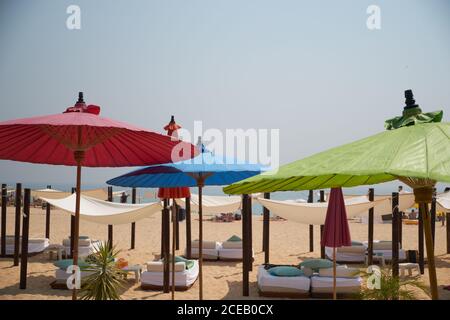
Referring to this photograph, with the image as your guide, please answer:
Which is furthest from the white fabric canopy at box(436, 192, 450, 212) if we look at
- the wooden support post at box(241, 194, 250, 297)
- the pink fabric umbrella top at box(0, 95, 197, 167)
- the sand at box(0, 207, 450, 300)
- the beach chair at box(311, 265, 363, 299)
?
the pink fabric umbrella top at box(0, 95, 197, 167)

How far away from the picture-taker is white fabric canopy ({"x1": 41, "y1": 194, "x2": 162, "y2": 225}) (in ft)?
31.7

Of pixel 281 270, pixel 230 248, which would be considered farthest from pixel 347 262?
pixel 281 270

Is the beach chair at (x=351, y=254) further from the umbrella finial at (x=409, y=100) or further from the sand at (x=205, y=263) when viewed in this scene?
the umbrella finial at (x=409, y=100)

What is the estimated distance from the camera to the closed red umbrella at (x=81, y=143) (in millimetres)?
2588

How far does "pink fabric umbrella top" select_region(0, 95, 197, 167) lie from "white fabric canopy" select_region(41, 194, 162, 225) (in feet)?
19.3

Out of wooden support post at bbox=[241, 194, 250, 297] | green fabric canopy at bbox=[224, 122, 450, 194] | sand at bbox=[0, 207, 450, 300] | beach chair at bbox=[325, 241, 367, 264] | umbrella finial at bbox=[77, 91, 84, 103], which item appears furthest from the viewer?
beach chair at bbox=[325, 241, 367, 264]

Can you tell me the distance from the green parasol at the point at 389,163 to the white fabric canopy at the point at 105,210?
309 inches

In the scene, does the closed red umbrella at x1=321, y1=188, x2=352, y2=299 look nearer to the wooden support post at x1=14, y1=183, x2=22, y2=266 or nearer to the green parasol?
the green parasol

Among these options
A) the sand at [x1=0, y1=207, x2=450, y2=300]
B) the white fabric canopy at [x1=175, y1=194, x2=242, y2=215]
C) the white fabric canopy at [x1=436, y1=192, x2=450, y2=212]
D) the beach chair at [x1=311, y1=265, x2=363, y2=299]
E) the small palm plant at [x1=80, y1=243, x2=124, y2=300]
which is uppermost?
the white fabric canopy at [x1=436, y1=192, x2=450, y2=212]

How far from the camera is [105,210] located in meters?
10.1

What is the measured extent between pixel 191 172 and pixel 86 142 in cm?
180

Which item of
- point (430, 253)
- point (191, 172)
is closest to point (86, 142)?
point (191, 172)

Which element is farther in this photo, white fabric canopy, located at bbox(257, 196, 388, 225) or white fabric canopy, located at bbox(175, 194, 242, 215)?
white fabric canopy, located at bbox(175, 194, 242, 215)

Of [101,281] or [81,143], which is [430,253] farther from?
[101,281]
